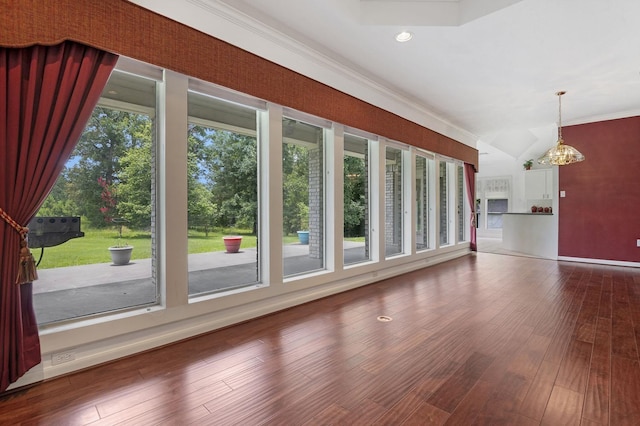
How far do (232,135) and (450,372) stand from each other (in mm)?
2931

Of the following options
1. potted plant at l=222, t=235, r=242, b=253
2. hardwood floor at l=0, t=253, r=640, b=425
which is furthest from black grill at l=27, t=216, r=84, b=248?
potted plant at l=222, t=235, r=242, b=253

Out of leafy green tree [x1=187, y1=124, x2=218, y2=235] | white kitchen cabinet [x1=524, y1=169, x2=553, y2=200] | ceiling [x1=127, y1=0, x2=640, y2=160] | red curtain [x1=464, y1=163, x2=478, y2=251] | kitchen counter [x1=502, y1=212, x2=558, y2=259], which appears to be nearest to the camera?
ceiling [x1=127, y1=0, x2=640, y2=160]

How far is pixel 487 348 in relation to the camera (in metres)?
2.46

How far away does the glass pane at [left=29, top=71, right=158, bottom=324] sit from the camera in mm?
2275

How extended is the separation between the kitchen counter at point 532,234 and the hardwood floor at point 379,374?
394 cm

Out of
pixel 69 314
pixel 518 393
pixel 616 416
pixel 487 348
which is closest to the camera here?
pixel 616 416

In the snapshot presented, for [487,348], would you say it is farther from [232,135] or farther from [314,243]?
[232,135]

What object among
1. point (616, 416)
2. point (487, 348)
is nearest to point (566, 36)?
point (487, 348)

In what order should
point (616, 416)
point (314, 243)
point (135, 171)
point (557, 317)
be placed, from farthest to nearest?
point (314, 243) → point (557, 317) → point (135, 171) → point (616, 416)

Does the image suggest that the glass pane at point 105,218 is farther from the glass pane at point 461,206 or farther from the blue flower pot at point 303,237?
the glass pane at point 461,206

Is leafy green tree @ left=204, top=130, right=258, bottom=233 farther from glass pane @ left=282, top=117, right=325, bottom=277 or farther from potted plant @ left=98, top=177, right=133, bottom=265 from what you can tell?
potted plant @ left=98, top=177, right=133, bottom=265

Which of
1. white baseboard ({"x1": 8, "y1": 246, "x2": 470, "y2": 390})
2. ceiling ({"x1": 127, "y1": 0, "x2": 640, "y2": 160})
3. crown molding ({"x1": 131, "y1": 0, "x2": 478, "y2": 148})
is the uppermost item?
ceiling ({"x1": 127, "y1": 0, "x2": 640, "y2": 160})

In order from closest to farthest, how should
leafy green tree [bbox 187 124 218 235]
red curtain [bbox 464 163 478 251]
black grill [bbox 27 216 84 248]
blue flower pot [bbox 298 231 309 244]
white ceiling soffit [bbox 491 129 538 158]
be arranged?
1. black grill [bbox 27 216 84 248]
2. leafy green tree [bbox 187 124 218 235]
3. blue flower pot [bbox 298 231 309 244]
4. red curtain [bbox 464 163 478 251]
5. white ceiling soffit [bbox 491 129 538 158]

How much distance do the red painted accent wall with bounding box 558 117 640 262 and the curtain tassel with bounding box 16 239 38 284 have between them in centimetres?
860
